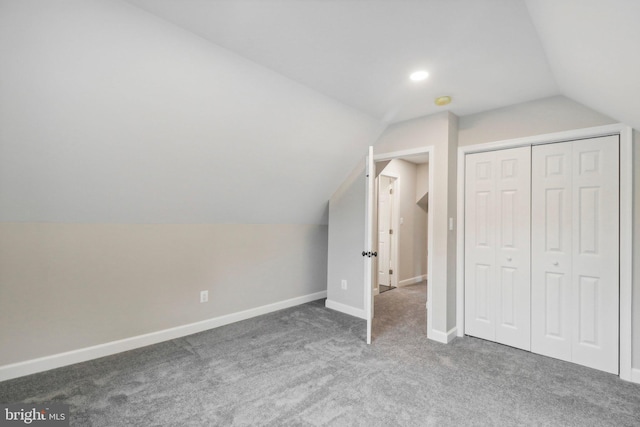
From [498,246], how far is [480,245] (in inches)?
6.5

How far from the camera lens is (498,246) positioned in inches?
119

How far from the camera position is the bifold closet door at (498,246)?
9.46 ft

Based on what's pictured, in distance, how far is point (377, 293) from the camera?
4.77 metres

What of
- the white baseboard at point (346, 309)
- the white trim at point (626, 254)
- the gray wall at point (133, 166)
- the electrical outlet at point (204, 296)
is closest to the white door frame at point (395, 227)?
the white baseboard at point (346, 309)

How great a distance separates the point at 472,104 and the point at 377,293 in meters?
3.02

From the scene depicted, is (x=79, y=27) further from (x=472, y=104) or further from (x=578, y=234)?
(x=578, y=234)

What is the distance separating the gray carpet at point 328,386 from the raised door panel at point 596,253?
0.23 m

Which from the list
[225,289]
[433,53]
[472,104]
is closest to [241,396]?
[225,289]

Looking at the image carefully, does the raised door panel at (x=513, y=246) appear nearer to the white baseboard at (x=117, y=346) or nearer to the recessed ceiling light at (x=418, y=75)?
the recessed ceiling light at (x=418, y=75)

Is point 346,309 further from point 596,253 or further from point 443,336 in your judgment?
point 596,253

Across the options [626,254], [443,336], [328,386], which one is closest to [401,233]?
[443,336]

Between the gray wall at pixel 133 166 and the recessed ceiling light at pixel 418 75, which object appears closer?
the gray wall at pixel 133 166

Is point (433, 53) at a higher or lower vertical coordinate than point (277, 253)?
higher
